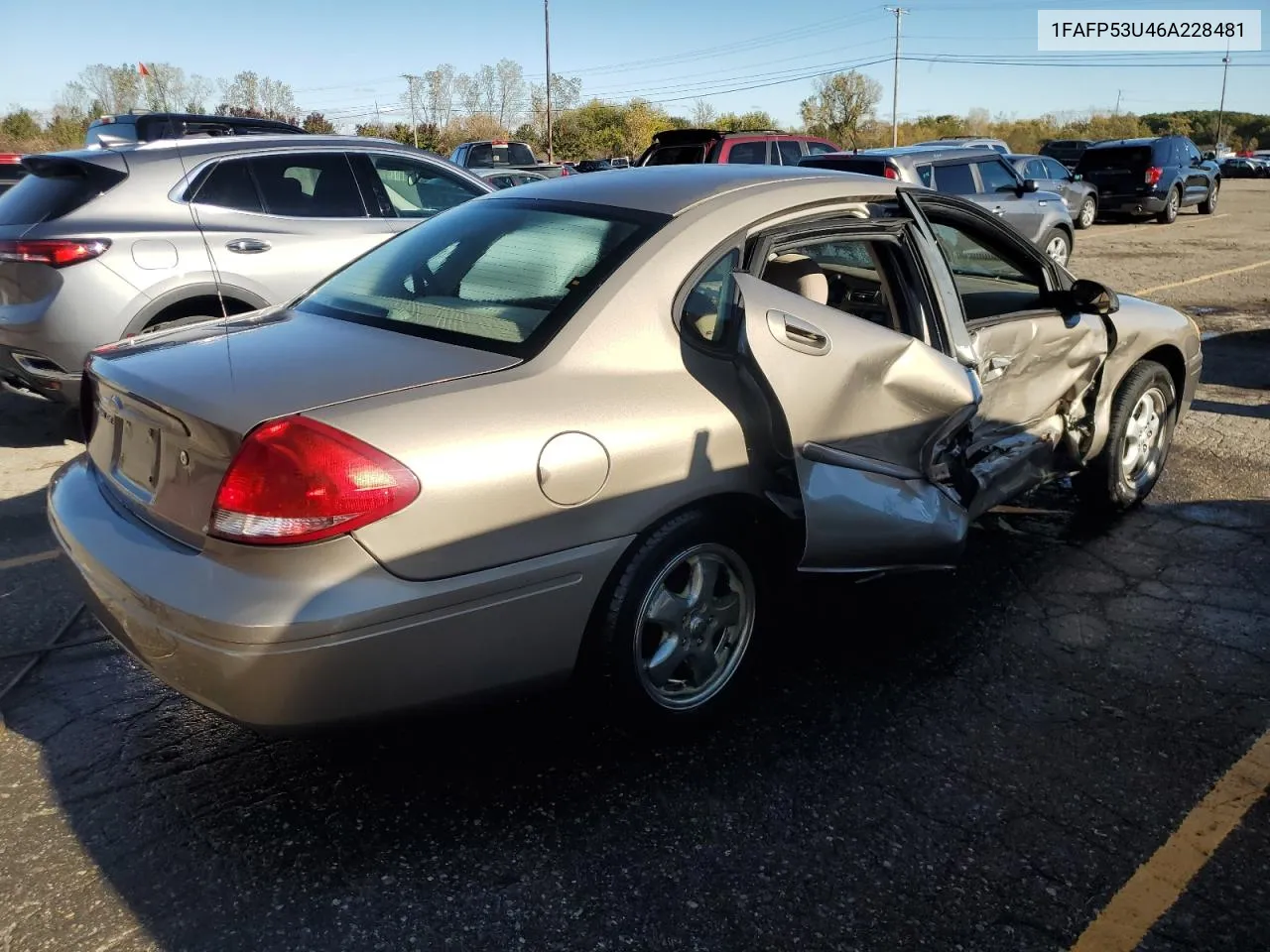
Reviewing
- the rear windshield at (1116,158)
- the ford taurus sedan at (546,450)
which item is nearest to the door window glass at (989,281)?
the ford taurus sedan at (546,450)

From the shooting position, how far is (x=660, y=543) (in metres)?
2.79

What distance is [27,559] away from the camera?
4.40 m

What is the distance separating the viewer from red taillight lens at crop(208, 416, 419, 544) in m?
→ 2.33

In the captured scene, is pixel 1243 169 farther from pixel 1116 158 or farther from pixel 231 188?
pixel 231 188

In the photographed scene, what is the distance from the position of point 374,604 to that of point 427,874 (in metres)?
0.69

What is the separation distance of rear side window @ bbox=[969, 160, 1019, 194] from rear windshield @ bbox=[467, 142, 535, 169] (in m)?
12.5

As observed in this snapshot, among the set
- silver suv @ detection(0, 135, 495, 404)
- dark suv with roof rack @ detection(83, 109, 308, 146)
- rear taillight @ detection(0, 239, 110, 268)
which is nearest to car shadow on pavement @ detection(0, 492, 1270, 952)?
silver suv @ detection(0, 135, 495, 404)

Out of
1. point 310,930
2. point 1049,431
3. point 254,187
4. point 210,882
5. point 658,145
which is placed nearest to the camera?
point 310,930

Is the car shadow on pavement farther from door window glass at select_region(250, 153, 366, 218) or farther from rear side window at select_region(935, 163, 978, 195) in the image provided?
rear side window at select_region(935, 163, 978, 195)

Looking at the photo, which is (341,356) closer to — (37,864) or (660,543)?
(660,543)

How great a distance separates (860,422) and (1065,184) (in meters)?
18.2

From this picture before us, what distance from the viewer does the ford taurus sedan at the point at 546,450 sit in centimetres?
236

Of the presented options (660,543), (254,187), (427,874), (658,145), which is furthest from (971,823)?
(658,145)

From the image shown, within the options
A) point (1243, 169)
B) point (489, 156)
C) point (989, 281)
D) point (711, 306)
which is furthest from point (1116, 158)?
point (1243, 169)
